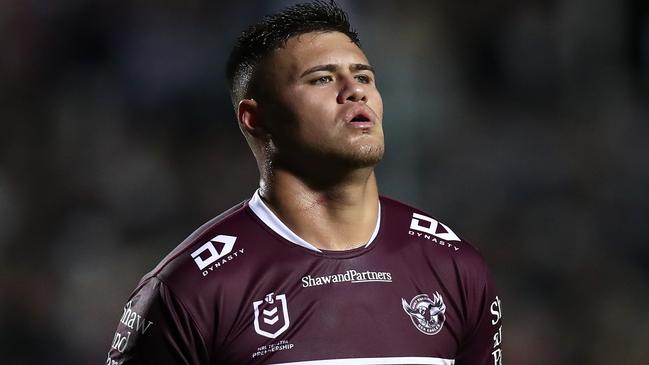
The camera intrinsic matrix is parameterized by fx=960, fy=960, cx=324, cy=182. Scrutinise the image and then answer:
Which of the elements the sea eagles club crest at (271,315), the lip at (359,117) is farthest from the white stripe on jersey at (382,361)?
the lip at (359,117)

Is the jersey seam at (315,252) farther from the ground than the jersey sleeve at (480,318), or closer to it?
farther from the ground

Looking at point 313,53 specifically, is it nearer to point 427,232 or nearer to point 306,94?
point 306,94

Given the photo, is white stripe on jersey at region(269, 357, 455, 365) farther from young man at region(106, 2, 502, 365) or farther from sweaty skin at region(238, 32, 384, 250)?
sweaty skin at region(238, 32, 384, 250)

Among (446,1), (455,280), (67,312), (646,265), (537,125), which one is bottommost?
(67,312)

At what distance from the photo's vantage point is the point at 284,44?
11.7 feet

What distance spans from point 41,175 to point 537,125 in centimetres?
370

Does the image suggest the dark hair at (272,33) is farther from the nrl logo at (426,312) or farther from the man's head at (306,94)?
the nrl logo at (426,312)

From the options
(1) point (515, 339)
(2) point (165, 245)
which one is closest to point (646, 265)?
(1) point (515, 339)

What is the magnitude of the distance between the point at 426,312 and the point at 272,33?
46.5 inches

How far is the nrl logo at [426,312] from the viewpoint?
342cm

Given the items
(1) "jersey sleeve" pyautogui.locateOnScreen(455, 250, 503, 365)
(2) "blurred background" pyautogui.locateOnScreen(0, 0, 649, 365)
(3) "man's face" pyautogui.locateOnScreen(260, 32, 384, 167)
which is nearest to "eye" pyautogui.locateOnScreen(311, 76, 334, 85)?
(3) "man's face" pyautogui.locateOnScreen(260, 32, 384, 167)

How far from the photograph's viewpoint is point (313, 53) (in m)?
3.49

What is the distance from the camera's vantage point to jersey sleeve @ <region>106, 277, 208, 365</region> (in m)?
3.19

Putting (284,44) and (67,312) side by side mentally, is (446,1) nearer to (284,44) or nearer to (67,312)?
(67,312)
